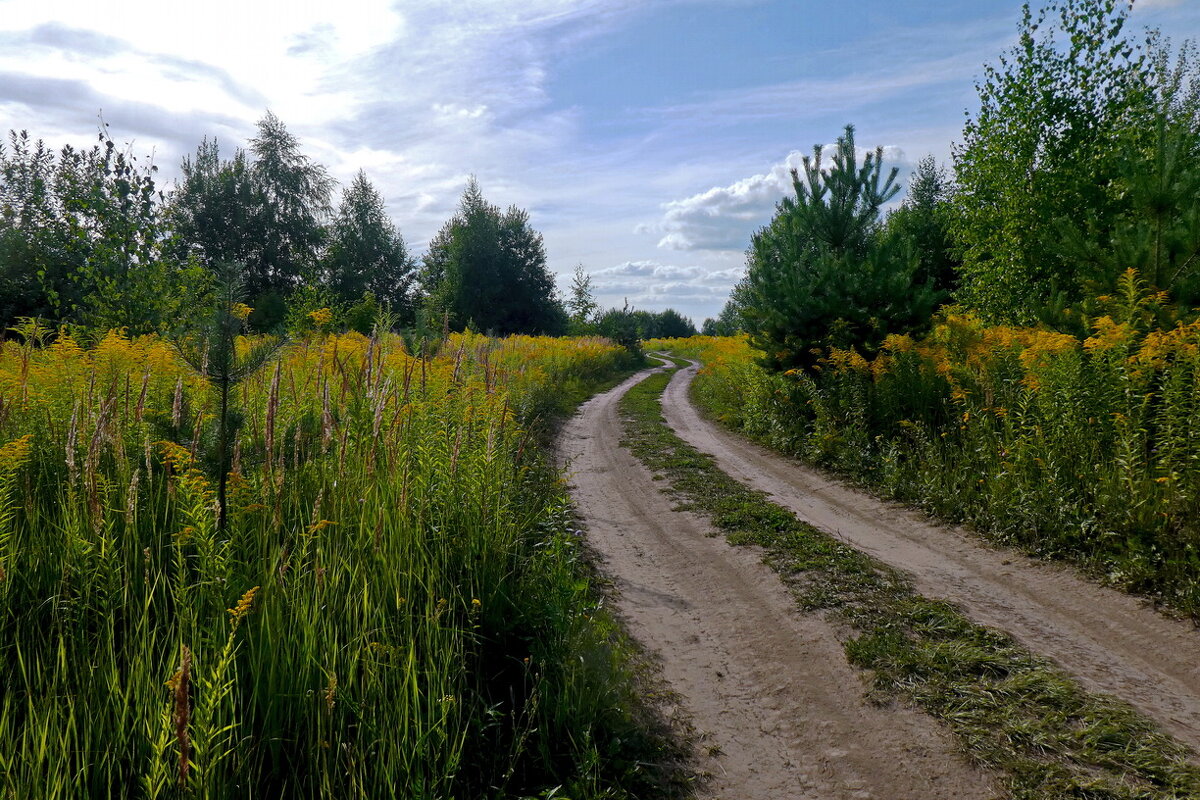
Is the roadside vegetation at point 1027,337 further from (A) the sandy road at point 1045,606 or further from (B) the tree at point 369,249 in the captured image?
(B) the tree at point 369,249

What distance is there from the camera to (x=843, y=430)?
9.29 metres

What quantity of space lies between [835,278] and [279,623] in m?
9.33

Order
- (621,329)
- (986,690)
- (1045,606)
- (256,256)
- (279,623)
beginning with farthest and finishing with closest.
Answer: (621,329), (256,256), (1045,606), (986,690), (279,623)

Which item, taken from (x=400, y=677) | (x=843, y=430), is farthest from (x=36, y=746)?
(x=843, y=430)

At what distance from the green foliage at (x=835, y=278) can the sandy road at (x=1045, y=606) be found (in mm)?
3420

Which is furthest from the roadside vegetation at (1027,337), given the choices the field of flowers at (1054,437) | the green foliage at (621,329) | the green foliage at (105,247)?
the green foliage at (621,329)

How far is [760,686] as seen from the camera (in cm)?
363

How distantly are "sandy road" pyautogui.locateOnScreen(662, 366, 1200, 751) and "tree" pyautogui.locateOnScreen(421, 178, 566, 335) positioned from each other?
30582mm

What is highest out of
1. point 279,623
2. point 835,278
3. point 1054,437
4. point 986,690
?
point 835,278

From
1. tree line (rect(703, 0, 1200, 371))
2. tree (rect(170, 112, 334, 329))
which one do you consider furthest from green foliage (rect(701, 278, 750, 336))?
tree (rect(170, 112, 334, 329))

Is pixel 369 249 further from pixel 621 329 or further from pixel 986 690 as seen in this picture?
pixel 986 690

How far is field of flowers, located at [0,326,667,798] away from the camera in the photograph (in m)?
2.14

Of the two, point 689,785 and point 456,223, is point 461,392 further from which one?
point 456,223

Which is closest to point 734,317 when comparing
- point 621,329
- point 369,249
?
point 621,329
